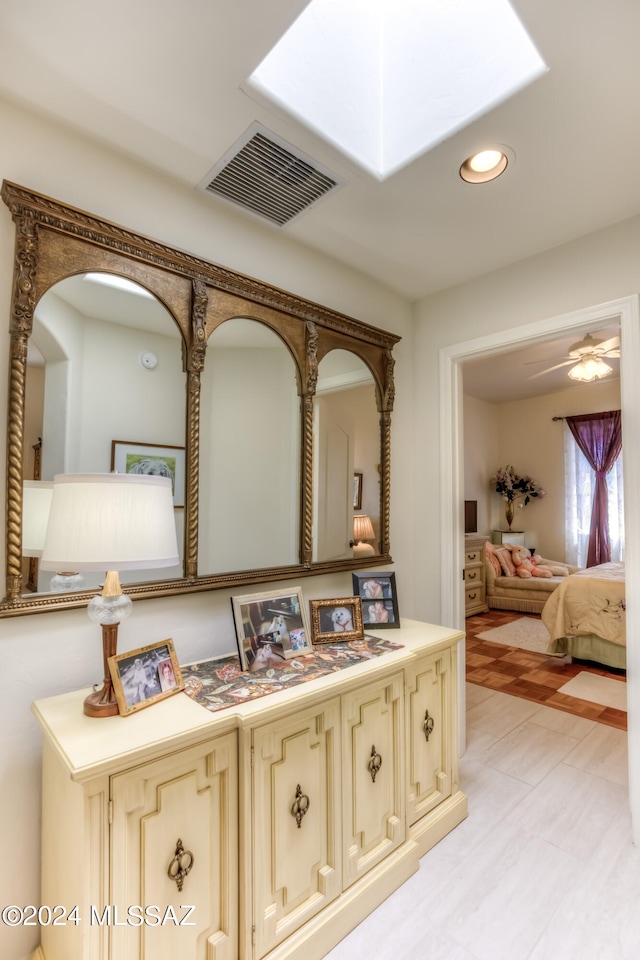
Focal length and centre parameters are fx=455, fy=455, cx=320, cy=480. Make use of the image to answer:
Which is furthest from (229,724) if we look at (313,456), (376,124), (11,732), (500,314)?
(500,314)

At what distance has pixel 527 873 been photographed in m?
1.70

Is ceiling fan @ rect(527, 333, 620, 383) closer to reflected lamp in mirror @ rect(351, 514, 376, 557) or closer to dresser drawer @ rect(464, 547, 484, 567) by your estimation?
dresser drawer @ rect(464, 547, 484, 567)

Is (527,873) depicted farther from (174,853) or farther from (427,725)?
(174,853)

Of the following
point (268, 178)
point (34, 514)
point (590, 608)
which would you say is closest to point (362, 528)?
point (34, 514)

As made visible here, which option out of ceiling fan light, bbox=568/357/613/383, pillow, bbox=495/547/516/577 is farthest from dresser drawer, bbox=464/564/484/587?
ceiling fan light, bbox=568/357/613/383

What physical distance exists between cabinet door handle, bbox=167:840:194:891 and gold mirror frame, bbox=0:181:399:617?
2.33 feet

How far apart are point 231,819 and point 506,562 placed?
18.3 feet

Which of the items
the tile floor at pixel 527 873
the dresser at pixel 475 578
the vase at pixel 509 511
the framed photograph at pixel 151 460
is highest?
the framed photograph at pixel 151 460

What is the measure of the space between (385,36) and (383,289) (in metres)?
1.09

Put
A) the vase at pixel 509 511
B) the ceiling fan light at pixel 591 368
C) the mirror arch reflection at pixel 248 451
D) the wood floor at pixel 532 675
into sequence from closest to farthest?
the mirror arch reflection at pixel 248 451
the wood floor at pixel 532 675
the ceiling fan light at pixel 591 368
the vase at pixel 509 511

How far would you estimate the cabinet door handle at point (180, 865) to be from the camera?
3.74 ft

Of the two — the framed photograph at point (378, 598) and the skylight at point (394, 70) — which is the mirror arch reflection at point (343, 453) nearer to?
the framed photograph at point (378, 598)

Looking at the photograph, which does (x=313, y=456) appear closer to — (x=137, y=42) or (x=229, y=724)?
(x=229, y=724)

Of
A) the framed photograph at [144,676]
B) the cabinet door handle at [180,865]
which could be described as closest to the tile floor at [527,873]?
the cabinet door handle at [180,865]
